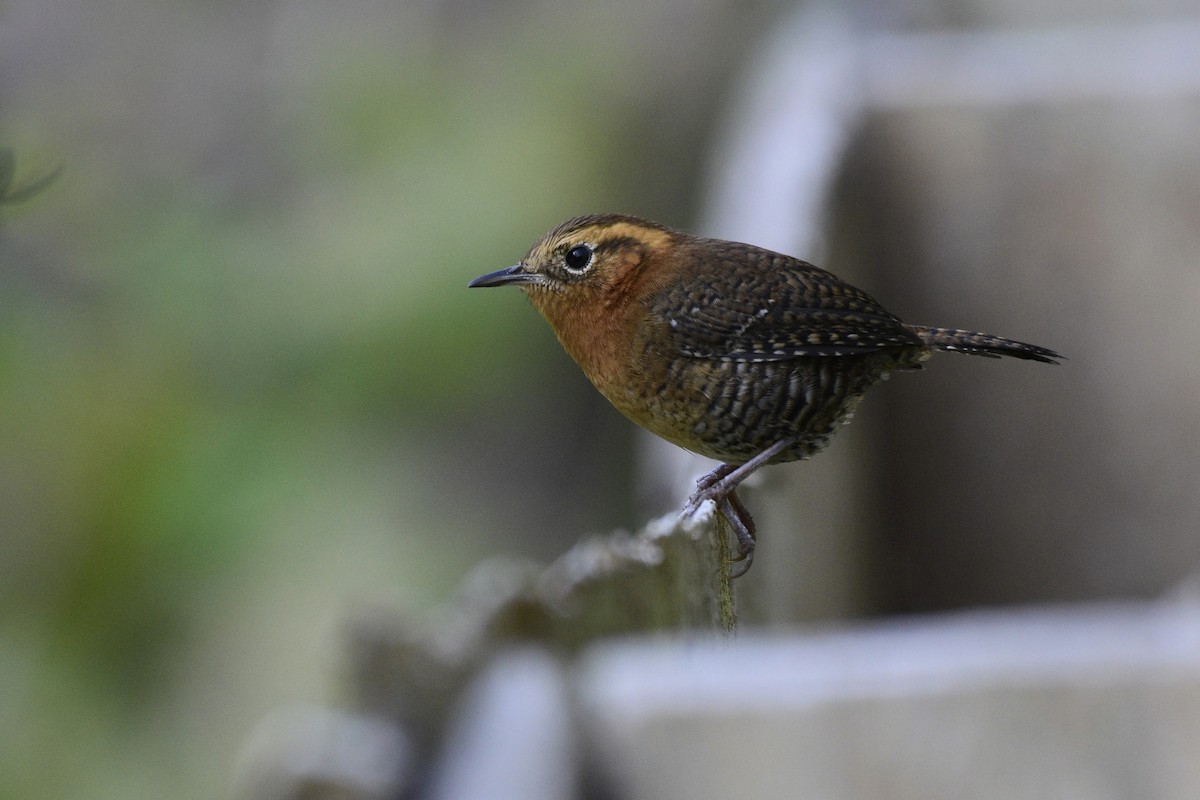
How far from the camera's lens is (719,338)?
1.99 m

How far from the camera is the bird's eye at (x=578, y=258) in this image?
5.81 feet

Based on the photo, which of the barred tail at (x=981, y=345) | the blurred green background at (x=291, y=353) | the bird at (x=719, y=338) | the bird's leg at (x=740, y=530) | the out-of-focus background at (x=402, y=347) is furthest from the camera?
the blurred green background at (x=291, y=353)

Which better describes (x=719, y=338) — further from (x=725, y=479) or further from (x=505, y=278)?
(x=505, y=278)

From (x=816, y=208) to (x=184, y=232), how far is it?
2.42 m

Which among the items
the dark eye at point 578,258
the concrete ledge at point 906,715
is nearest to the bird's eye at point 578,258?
the dark eye at point 578,258

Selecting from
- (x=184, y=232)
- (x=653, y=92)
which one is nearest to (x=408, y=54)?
(x=653, y=92)

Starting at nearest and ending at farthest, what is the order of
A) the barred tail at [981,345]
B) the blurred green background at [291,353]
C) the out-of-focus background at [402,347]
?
the barred tail at [981,345]
the out-of-focus background at [402,347]
the blurred green background at [291,353]

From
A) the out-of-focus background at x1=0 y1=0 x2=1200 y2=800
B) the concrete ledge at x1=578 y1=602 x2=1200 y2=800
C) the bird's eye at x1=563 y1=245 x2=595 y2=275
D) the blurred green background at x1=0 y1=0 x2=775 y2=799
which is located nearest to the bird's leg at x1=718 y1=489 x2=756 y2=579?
the concrete ledge at x1=578 y1=602 x2=1200 y2=800

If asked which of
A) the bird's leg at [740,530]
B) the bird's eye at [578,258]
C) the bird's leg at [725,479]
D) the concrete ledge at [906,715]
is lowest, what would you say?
the concrete ledge at [906,715]

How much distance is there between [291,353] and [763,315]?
7.54m

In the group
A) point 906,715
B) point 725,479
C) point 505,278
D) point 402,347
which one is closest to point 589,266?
point 505,278

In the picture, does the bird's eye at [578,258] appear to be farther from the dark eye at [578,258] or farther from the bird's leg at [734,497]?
the bird's leg at [734,497]

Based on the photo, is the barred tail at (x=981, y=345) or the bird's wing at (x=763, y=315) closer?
the barred tail at (x=981, y=345)

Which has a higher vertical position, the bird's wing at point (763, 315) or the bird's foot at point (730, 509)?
the bird's wing at point (763, 315)
